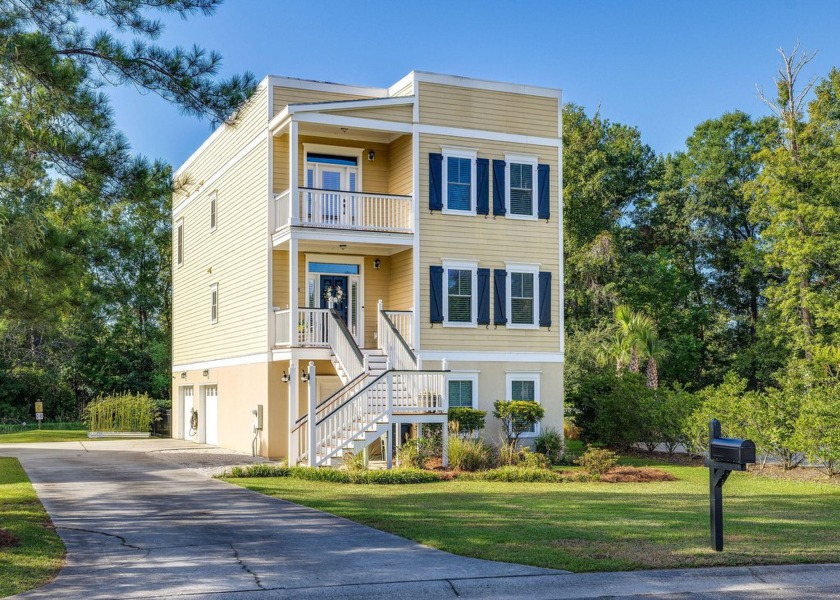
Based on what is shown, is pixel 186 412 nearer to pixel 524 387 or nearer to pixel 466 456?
pixel 524 387

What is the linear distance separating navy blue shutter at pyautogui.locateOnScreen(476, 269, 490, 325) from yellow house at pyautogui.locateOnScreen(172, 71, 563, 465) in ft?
0.11

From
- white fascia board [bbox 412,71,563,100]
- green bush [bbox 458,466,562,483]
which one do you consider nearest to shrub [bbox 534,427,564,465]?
green bush [bbox 458,466,562,483]

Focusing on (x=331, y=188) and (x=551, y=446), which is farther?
(x=331, y=188)

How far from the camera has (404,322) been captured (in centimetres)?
2438

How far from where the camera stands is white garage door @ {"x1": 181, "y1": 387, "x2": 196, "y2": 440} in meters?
34.3

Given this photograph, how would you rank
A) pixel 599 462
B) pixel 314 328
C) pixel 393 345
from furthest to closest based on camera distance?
pixel 314 328 → pixel 393 345 → pixel 599 462

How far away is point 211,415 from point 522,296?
39.8 ft

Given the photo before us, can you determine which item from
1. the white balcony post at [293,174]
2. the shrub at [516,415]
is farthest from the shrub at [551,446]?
the white balcony post at [293,174]

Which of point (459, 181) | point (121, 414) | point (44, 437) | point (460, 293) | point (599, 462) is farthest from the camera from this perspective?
point (121, 414)

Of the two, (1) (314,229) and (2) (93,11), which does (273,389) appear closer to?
(1) (314,229)

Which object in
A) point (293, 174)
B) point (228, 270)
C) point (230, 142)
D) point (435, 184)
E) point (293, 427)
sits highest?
point (230, 142)

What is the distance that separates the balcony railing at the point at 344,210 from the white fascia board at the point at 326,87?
10.3 feet

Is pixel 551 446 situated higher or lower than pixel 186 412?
lower

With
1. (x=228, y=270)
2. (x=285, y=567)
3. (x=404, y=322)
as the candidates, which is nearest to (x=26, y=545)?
(x=285, y=567)
